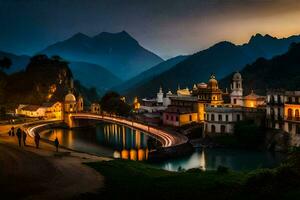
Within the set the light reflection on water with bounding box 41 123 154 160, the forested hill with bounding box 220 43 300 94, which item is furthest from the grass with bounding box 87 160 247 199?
the forested hill with bounding box 220 43 300 94

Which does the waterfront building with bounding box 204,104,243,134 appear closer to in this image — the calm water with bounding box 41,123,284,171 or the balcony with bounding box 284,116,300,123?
the calm water with bounding box 41,123,284,171

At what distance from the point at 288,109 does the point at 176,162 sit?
20.6 metres

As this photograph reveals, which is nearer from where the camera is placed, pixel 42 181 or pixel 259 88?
pixel 42 181

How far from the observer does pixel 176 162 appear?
61.2 m

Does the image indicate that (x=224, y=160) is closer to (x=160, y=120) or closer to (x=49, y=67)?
(x=160, y=120)

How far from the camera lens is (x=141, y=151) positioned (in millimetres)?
73188

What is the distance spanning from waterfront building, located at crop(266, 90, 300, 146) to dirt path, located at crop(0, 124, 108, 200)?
41.4 metres

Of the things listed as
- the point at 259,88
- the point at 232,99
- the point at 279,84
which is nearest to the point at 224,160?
the point at 232,99

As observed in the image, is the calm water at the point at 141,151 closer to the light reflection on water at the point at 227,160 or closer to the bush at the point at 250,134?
the light reflection on water at the point at 227,160

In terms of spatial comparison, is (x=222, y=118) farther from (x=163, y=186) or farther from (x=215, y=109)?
(x=163, y=186)

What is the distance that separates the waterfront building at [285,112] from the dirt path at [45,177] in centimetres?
4143

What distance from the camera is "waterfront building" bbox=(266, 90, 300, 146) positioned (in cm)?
6544

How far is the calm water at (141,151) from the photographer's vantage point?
5962 cm

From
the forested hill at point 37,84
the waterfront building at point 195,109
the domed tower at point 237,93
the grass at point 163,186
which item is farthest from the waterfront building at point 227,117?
the forested hill at point 37,84
